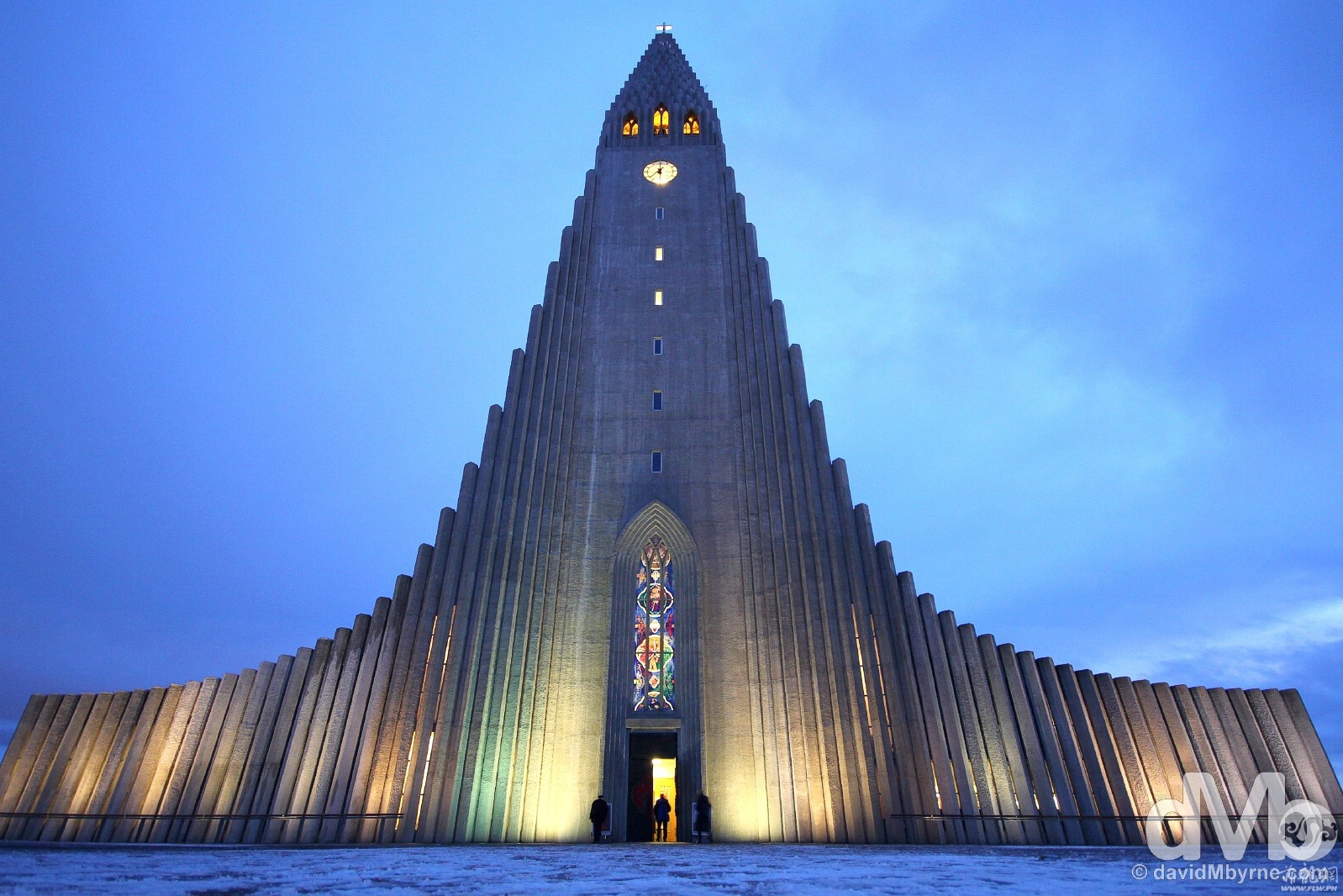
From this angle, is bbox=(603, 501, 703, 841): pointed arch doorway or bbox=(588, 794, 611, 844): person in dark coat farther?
bbox=(603, 501, 703, 841): pointed arch doorway

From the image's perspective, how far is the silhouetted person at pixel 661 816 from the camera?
1600 cm

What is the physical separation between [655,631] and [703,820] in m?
4.51

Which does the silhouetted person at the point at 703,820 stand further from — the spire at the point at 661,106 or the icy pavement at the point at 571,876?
the spire at the point at 661,106

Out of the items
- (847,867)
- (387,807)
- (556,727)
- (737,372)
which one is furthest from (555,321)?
(847,867)

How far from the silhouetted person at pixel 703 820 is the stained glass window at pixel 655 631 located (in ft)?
8.50

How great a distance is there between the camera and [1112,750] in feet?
48.3

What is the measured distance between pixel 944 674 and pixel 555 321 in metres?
14.0

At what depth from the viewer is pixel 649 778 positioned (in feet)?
56.3

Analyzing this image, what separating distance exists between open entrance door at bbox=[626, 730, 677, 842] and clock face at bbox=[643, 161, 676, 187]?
1803 cm

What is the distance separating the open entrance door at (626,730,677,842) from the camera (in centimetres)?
1681

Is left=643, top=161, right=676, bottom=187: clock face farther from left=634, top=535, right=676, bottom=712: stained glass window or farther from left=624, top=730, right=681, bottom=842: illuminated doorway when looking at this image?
left=624, top=730, right=681, bottom=842: illuminated doorway

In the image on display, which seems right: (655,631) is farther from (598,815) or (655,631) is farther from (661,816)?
(598,815)

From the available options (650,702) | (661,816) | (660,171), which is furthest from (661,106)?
(661,816)

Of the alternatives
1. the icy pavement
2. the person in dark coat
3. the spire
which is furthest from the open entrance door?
the spire
